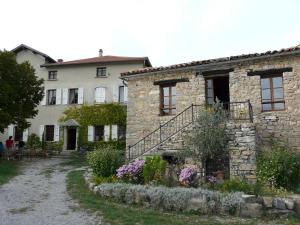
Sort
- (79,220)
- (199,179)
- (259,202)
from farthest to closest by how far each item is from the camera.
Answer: (199,179) < (259,202) < (79,220)

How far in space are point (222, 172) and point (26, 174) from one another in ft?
26.5

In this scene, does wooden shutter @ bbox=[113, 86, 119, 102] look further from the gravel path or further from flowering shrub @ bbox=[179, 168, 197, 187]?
flowering shrub @ bbox=[179, 168, 197, 187]

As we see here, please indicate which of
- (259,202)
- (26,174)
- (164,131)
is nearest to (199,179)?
(259,202)

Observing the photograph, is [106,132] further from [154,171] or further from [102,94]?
[154,171]

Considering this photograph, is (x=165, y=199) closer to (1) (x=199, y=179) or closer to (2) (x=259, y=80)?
(1) (x=199, y=179)

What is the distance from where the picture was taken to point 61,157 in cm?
1981

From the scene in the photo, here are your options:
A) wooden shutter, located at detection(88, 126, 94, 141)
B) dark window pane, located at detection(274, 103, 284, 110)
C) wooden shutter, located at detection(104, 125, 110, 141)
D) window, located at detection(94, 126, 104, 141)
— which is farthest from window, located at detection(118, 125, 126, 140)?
dark window pane, located at detection(274, 103, 284, 110)

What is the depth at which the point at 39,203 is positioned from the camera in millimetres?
7906

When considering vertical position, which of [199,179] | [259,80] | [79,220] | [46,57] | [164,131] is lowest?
[79,220]

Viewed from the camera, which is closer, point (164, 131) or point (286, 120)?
point (286, 120)

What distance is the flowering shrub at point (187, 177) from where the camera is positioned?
27.9ft

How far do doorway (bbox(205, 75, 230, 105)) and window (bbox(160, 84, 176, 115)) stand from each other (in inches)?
58.4

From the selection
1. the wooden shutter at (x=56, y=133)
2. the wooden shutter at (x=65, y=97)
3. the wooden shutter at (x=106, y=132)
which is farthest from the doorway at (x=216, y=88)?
the wooden shutter at (x=56, y=133)

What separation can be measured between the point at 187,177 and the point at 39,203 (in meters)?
3.94
